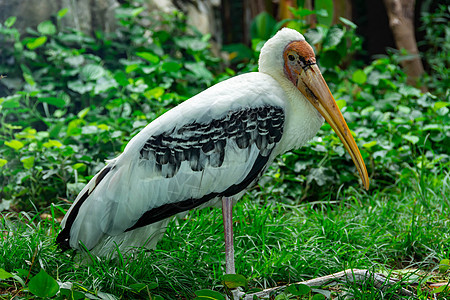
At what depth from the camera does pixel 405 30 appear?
7203mm

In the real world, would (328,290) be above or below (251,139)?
below

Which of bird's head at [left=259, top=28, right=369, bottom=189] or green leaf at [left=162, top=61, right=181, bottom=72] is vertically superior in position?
bird's head at [left=259, top=28, right=369, bottom=189]

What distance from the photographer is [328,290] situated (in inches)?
115

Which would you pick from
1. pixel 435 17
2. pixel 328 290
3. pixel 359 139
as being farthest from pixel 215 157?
pixel 435 17

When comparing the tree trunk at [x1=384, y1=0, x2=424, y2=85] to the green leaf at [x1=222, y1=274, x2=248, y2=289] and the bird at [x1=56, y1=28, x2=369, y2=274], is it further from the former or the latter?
the green leaf at [x1=222, y1=274, x2=248, y2=289]

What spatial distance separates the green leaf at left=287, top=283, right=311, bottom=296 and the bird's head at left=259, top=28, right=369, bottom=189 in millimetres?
703

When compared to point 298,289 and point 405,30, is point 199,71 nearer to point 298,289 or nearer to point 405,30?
point 405,30

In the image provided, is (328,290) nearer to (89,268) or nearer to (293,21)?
(89,268)

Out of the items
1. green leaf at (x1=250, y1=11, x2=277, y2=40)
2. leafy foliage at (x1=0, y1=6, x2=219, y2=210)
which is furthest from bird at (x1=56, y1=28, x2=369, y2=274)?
green leaf at (x1=250, y1=11, x2=277, y2=40)

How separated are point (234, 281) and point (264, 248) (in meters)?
0.72

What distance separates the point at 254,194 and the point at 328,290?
1.68 m

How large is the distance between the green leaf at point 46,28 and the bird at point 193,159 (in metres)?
3.62

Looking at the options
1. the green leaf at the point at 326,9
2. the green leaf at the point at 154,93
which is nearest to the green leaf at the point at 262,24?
the green leaf at the point at 326,9

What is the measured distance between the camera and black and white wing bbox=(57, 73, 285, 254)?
281cm
